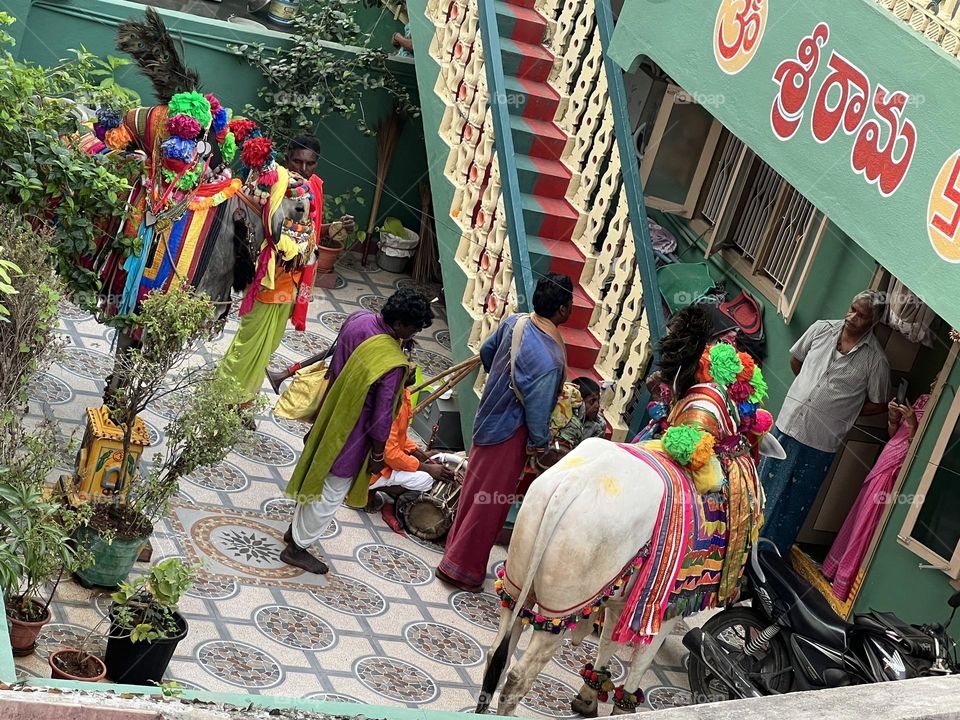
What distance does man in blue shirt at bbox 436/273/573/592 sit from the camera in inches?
319

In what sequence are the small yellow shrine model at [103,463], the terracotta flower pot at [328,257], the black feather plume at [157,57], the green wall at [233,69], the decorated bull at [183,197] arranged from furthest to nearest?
the terracotta flower pot at [328,257] < the green wall at [233,69] < the black feather plume at [157,57] < the decorated bull at [183,197] < the small yellow shrine model at [103,463]

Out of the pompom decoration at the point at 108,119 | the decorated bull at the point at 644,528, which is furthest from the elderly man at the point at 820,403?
the pompom decoration at the point at 108,119

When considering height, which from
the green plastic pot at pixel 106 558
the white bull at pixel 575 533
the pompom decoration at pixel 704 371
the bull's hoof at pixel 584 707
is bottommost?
the bull's hoof at pixel 584 707

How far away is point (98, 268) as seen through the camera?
8.44 m

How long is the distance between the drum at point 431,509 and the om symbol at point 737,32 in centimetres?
302

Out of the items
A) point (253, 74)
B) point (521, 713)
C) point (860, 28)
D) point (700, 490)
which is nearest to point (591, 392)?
point (700, 490)

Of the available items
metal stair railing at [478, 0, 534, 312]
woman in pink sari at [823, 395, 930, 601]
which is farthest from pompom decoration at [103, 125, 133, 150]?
woman in pink sari at [823, 395, 930, 601]

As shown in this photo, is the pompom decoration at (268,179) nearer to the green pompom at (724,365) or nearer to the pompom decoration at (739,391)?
the green pompom at (724,365)

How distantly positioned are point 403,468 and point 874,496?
11.0ft

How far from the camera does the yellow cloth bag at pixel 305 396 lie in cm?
838

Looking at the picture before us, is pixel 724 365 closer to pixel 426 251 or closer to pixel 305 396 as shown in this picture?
pixel 305 396

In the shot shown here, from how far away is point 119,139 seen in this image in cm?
828

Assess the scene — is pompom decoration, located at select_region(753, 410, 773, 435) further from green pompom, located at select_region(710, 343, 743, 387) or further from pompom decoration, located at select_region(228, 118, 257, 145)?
pompom decoration, located at select_region(228, 118, 257, 145)

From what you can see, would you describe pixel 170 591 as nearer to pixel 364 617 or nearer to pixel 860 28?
pixel 364 617
